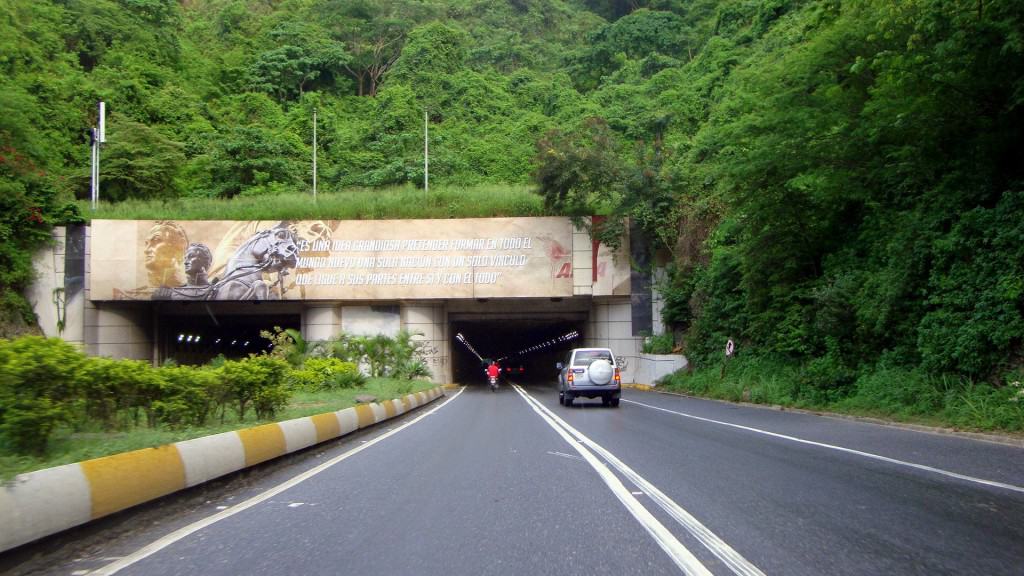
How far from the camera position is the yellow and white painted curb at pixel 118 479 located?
203 inches

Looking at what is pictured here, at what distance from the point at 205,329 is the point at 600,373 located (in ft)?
123

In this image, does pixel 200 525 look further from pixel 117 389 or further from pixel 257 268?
pixel 257 268

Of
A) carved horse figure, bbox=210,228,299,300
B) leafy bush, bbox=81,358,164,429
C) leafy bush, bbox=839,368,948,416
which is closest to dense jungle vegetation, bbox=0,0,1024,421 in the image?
leafy bush, bbox=839,368,948,416

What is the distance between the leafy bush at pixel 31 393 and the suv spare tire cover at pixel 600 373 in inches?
679

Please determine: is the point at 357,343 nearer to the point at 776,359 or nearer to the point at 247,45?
the point at 776,359

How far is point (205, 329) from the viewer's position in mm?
52062

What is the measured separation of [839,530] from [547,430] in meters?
9.76

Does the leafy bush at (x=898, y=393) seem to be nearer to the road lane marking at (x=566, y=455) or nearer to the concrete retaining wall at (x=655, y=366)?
the road lane marking at (x=566, y=455)

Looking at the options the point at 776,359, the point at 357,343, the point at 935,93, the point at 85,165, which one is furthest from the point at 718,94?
the point at 85,165

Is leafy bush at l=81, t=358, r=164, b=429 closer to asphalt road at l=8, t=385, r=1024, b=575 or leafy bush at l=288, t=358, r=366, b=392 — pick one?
asphalt road at l=8, t=385, r=1024, b=575

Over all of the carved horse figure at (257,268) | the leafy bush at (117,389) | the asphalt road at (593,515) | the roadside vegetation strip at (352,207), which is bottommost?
the asphalt road at (593,515)

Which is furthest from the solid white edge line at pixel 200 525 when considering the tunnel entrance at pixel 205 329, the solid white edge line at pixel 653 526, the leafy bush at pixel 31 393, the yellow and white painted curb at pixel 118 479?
the tunnel entrance at pixel 205 329

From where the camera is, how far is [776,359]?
2820 centimetres

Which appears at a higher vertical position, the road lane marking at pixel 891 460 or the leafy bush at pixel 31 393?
the leafy bush at pixel 31 393
